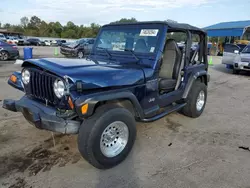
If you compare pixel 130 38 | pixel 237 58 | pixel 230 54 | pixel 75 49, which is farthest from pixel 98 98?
pixel 75 49

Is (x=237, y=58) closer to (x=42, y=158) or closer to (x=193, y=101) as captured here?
(x=193, y=101)

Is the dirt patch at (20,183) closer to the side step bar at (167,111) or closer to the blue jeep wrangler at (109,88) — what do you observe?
the blue jeep wrangler at (109,88)

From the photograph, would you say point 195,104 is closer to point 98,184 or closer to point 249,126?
point 249,126

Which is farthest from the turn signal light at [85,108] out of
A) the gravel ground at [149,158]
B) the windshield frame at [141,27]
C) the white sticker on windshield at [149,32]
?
the white sticker on windshield at [149,32]

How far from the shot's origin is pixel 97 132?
8.68 feet

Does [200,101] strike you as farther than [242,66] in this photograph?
No

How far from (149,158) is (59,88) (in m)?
1.64

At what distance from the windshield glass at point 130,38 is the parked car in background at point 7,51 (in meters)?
12.3

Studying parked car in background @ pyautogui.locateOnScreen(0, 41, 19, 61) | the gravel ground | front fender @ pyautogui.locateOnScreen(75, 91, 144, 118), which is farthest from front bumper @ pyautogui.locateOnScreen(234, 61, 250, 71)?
parked car in background @ pyautogui.locateOnScreen(0, 41, 19, 61)

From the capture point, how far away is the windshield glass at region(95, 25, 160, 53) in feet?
11.9

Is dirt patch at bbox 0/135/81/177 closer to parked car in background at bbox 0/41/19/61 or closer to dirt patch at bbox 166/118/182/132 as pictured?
dirt patch at bbox 166/118/182/132

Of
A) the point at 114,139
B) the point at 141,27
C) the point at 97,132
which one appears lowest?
the point at 114,139

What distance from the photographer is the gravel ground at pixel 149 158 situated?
272 centimetres

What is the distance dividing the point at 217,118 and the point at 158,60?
2482mm
